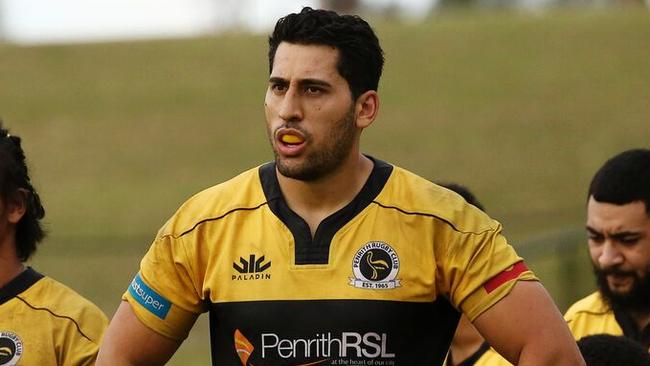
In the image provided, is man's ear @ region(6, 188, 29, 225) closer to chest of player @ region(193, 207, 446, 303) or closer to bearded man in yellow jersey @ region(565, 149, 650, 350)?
chest of player @ region(193, 207, 446, 303)

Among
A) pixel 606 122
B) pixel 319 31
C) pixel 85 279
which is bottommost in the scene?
pixel 85 279

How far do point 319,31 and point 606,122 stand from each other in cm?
2502

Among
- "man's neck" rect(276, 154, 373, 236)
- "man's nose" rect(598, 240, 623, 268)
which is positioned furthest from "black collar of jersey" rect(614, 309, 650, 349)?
"man's neck" rect(276, 154, 373, 236)

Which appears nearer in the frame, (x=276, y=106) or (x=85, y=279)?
(x=276, y=106)

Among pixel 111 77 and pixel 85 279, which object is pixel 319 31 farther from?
pixel 111 77

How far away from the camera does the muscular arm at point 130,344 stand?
195 inches

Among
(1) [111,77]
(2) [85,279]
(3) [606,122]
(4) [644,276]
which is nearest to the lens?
(4) [644,276]

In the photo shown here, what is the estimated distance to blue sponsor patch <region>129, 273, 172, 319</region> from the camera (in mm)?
4973

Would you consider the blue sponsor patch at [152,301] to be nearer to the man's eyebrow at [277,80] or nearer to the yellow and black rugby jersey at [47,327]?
the yellow and black rugby jersey at [47,327]

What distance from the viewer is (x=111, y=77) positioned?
35.5 meters

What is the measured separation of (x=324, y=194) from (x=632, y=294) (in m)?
2.33

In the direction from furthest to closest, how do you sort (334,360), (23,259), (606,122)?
(606,122)
(23,259)
(334,360)

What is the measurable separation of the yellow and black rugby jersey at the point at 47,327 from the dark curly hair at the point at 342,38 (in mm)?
1379

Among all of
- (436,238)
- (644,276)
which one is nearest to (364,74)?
(436,238)
